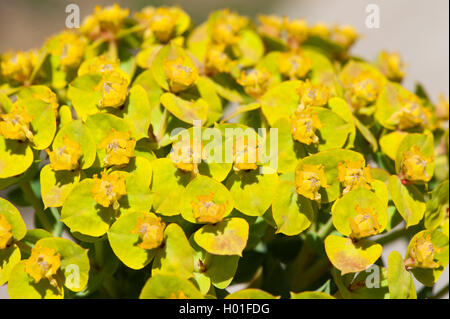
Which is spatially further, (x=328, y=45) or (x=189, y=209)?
(x=328, y=45)

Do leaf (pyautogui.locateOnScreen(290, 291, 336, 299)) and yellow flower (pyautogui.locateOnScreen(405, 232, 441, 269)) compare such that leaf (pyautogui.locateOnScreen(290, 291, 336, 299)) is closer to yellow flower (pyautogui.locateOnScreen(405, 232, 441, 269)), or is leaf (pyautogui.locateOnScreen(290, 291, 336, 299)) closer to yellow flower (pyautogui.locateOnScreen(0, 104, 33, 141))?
yellow flower (pyautogui.locateOnScreen(405, 232, 441, 269))

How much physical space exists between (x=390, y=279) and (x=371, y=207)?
0.09 m

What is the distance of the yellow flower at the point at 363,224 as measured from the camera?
2.18 feet

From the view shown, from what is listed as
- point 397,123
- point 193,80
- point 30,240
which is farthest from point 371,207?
point 30,240

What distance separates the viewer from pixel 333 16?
2.62 metres

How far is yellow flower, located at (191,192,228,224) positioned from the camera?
0.65 metres

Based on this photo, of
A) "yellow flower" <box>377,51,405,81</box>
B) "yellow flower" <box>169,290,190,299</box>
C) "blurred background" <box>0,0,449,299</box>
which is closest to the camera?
"yellow flower" <box>169,290,190,299</box>

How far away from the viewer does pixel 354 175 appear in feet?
2.24

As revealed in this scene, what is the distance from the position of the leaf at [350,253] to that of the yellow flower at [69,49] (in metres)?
0.49

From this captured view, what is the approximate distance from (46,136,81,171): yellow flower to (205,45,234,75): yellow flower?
0.90 ft

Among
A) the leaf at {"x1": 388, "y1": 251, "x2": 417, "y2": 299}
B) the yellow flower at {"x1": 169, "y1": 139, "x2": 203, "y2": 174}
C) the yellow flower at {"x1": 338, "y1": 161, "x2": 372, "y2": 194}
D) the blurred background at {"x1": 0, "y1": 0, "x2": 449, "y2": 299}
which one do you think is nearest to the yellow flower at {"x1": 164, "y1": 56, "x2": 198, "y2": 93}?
the yellow flower at {"x1": 169, "y1": 139, "x2": 203, "y2": 174}

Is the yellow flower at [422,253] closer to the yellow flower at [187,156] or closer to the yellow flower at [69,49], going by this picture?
the yellow flower at [187,156]

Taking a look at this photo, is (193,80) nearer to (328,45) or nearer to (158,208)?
(158,208)

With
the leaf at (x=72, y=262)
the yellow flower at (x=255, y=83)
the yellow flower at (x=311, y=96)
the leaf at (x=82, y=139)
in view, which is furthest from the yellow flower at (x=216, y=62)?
the leaf at (x=72, y=262)
